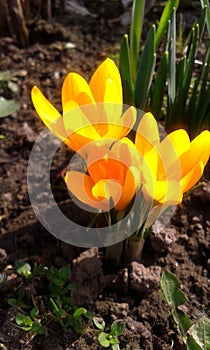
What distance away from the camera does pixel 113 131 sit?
4.84 feet

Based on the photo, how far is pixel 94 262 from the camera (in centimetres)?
171

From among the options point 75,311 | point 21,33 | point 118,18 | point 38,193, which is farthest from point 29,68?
point 75,311

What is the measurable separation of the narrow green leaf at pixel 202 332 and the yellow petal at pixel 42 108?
0.60m

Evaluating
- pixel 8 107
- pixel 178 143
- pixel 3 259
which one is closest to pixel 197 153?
pixel 178 143

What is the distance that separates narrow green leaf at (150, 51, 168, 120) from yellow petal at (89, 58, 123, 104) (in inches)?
8.4

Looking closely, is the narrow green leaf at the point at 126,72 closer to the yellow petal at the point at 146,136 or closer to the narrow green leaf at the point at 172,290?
the yellow petal at the point at 146,136

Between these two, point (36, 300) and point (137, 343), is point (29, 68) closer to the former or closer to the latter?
point (36, 300)

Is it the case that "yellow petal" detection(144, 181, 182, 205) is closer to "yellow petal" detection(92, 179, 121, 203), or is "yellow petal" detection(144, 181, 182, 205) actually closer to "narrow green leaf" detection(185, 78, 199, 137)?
"yellow petal" detection(92, 179, 121, 203)

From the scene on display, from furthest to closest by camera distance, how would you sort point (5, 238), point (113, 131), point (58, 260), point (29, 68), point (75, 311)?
point (29, 68), point (5, 238), point (58, 260), point (75, 311), point (113, 131)

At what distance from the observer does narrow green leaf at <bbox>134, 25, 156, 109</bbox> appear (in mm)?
1683

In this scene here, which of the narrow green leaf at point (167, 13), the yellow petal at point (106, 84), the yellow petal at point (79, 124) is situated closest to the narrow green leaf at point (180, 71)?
the narrow green leaf at point (167, 13)

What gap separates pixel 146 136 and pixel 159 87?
40 cm

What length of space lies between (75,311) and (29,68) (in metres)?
1.18

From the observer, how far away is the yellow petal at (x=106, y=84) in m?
1.48
